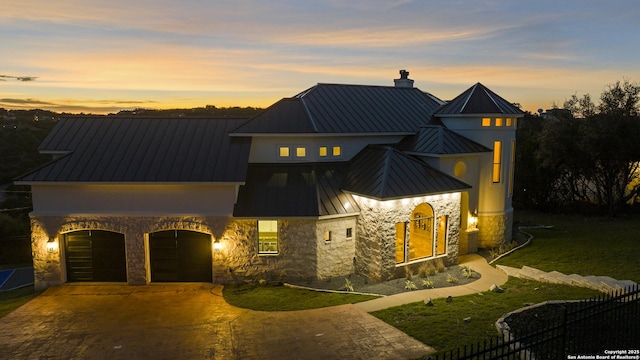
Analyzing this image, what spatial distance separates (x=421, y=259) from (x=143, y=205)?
502 inches

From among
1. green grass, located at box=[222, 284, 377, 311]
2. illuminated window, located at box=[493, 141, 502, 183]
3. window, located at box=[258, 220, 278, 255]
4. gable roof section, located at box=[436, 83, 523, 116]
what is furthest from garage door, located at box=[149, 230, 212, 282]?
illuminated window, located at box=[493, 141, 502, 183]

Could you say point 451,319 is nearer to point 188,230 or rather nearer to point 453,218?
point 453,218

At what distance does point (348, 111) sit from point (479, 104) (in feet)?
22.9

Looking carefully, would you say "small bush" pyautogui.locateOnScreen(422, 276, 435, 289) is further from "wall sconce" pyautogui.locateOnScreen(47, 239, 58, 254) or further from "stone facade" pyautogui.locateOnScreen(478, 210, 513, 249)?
"wall sconce" pyautogui.locateOnScreen(47, 239, 58, 254)

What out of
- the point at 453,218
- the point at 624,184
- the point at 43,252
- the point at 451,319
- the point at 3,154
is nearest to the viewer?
the point at 451,319

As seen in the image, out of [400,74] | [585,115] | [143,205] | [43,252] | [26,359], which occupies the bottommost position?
[26,359]

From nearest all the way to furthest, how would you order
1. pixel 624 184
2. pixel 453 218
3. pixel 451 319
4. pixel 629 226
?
pixel 451 319 → pixel 453 218 → pixel 629 226 → pixel 624 184

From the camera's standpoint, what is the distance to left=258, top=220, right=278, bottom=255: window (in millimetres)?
20656

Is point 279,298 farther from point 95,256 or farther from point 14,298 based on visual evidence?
point 14,298

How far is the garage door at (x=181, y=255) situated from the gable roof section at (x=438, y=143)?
1143cm

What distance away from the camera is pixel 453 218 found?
70.2ft

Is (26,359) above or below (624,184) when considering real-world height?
below

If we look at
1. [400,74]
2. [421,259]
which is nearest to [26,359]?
[421,259]

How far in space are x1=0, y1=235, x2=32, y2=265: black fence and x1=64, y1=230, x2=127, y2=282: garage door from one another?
10921 millimetres
